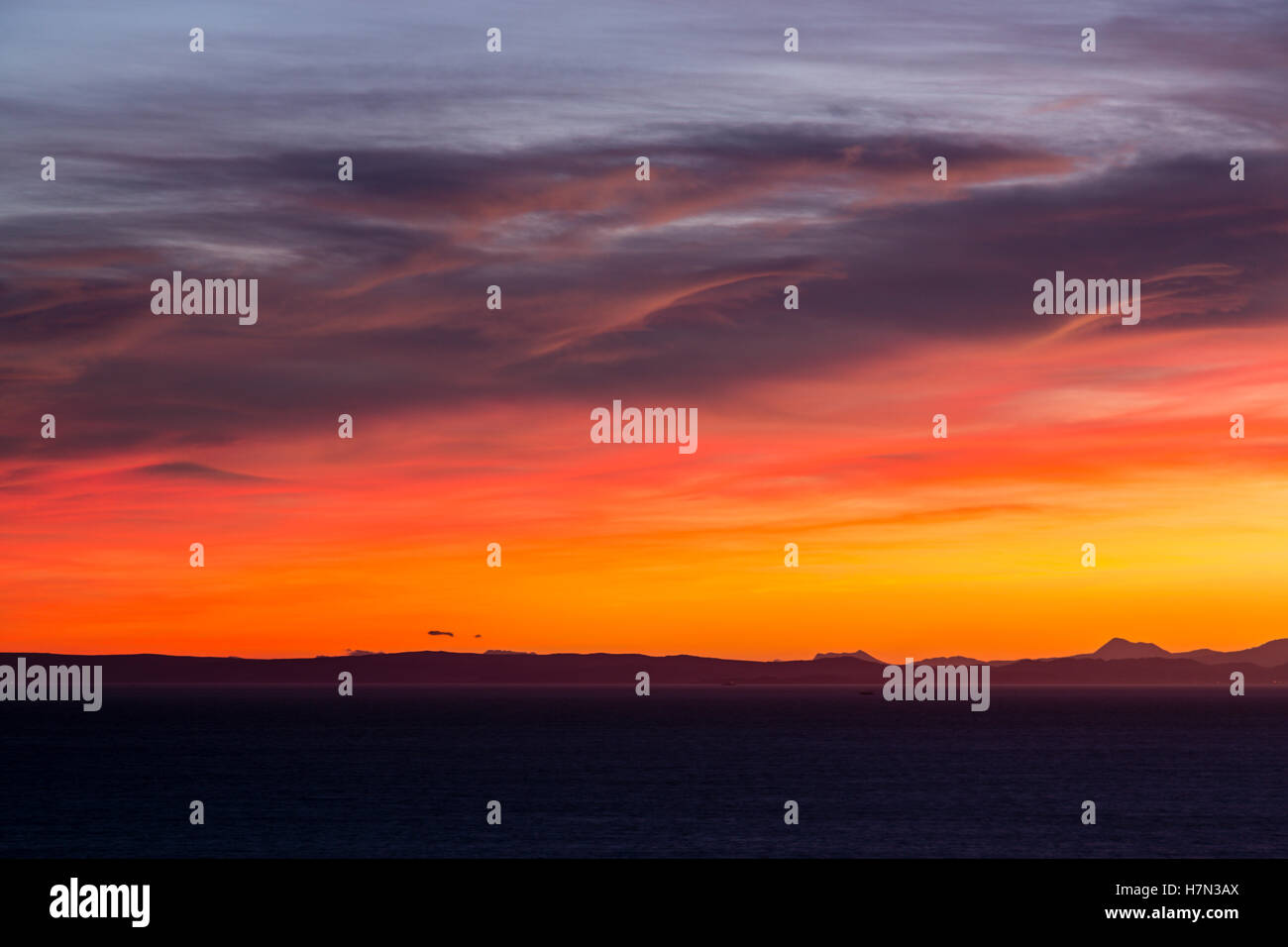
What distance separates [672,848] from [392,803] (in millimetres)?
31570
